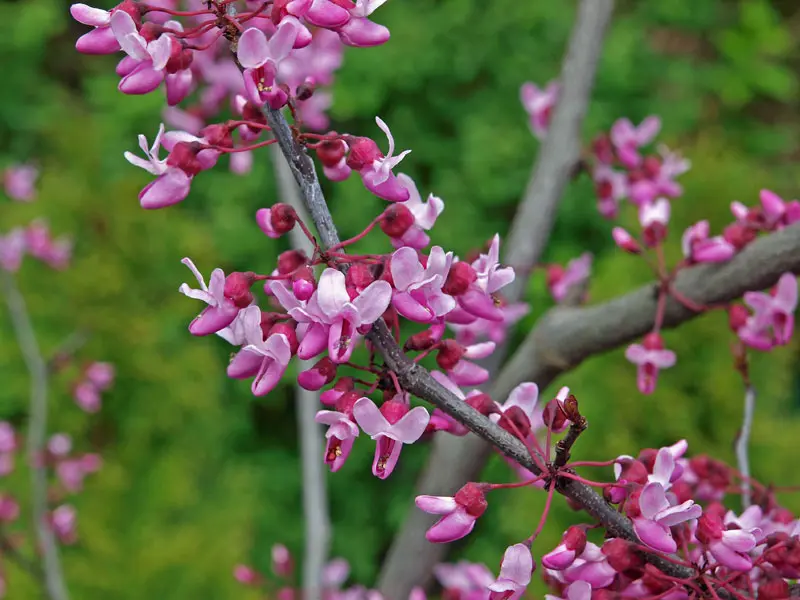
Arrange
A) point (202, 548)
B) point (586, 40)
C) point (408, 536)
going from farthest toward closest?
1. point (202, 548)
2. point (586, 40)
3. point (408, 536)

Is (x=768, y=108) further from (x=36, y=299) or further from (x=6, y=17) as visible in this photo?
(x=6, y=17)

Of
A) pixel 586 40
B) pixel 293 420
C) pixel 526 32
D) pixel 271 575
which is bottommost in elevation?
pixel 271 575

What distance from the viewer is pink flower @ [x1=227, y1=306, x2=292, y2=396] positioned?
486mm

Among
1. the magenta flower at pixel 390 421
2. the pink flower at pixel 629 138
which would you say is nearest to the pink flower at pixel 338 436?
the magenta flower at pixel 390 421

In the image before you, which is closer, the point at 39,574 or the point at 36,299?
the point at 39,574

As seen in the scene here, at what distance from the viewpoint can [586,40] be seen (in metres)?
1.24

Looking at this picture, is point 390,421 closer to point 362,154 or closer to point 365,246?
point 362,154

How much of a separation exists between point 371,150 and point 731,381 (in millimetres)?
1378

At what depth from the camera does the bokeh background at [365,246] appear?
1.85 metres

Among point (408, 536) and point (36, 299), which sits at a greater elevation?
point (408, 536)

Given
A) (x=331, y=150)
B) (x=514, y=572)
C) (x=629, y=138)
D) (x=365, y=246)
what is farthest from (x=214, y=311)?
(x=365, y=246)

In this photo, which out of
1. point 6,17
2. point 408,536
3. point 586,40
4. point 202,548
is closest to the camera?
point 408,536

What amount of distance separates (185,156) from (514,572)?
34cm

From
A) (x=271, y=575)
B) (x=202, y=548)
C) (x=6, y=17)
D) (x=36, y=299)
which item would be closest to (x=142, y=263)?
(x=36, y=299)
